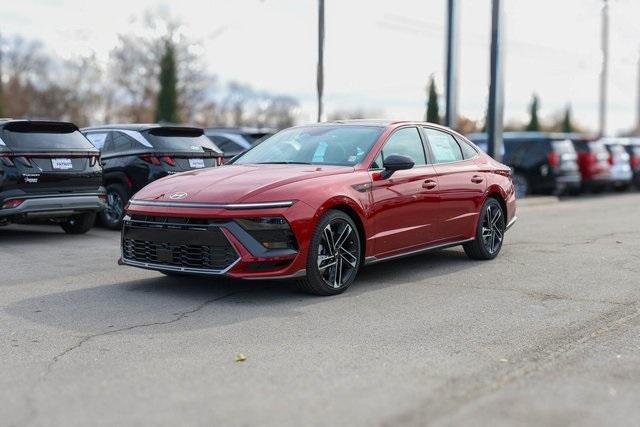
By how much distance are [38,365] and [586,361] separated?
3.33 meters

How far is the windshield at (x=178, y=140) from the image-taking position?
1235 cm

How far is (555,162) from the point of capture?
21.3 meters

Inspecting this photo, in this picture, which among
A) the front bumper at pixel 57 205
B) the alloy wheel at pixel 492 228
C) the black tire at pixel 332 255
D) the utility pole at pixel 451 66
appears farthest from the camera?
the utility pole at pixel 451 66

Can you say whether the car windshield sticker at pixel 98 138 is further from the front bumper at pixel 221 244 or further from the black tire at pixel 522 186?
the black tire at pixel 522 186

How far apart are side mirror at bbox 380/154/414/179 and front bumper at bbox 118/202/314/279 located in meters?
1.14

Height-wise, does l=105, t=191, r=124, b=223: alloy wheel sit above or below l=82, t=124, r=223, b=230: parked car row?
below

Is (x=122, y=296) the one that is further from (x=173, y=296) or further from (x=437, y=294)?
(x=437, y=294)

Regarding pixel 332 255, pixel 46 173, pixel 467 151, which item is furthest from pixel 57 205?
pixel 467 151

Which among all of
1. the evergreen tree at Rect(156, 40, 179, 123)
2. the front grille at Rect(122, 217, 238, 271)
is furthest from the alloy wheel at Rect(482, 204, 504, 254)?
the evergreen tree at Rect(156, 40, 179, 123)

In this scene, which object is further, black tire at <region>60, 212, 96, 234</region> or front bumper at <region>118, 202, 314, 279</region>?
black tire at <region>60, 212, 96, 234</region>

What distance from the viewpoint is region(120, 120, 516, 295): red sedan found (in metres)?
6.74

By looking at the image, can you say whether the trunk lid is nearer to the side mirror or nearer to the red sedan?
the red sedan

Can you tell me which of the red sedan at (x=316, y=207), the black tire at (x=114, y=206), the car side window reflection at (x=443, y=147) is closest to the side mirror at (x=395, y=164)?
the red sedan at (x=316, y=207)

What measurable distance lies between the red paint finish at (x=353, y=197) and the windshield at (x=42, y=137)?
11.8 ft
